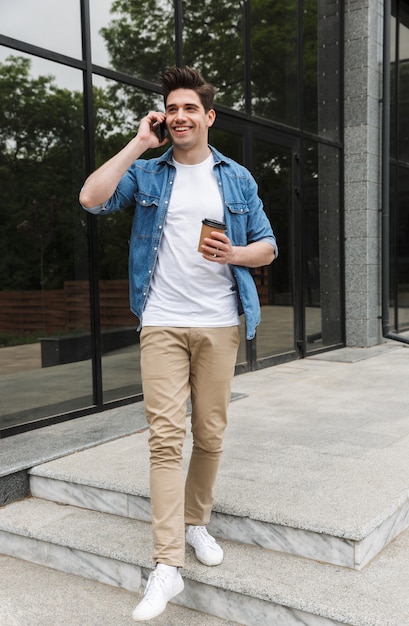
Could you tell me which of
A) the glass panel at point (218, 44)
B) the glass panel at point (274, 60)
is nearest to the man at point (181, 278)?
the glass panel at point (218, 44)

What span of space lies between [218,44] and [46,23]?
2.39 metres

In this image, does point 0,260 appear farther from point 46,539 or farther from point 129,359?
point 46,539

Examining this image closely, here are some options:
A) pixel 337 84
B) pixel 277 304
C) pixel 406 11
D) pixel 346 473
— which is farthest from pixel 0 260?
pixel 406 11

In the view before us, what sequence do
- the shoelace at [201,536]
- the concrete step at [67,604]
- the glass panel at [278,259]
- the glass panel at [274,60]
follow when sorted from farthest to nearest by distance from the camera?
the glass panel at [278,259]
the glass panel at [274,60]
the shoelace at [201,536]
the concrete step at [67,604]

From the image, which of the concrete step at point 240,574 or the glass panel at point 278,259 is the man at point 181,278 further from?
the glass panel at point 278,259

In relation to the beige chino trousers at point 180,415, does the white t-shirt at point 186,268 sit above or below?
above

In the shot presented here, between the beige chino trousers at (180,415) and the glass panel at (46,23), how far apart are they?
3.19 metres

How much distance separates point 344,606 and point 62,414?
3063 mm

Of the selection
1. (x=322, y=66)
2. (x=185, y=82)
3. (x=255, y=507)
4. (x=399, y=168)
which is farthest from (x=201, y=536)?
(x=399, y=168)

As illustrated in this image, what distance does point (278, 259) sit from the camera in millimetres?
8000

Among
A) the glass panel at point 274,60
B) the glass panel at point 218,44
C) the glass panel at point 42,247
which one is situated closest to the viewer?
the glass panel at point 42,247

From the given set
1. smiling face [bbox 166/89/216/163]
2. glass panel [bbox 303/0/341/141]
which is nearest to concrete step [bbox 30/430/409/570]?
smiling face [bbox 166/89/216/163]

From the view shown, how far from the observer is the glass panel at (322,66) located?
847cm

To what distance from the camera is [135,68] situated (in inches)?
231
